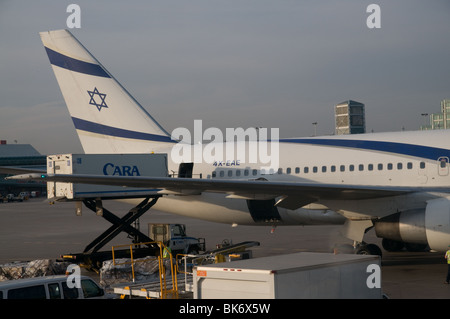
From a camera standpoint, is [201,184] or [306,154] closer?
[201,184]

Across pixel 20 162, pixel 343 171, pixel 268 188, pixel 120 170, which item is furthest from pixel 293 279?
pixel 20 162

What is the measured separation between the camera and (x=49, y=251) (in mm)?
31844

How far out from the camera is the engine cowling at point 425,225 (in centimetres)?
2084

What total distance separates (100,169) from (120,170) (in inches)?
35.0

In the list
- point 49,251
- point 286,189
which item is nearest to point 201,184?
point 286,189

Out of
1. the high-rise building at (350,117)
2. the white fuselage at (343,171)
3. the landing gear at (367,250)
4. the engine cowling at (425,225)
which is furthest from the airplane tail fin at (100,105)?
the high-rise building at (350,117)

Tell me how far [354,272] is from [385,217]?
440 inches

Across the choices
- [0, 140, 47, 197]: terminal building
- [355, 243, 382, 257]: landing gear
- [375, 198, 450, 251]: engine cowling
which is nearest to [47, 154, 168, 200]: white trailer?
[355, 243, 382, 257]: landing gear

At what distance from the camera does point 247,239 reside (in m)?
35.1

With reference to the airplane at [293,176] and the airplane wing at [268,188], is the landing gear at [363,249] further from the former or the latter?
the airplane wing at [268,188]

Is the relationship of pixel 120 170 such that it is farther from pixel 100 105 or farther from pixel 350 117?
pixel 350 117

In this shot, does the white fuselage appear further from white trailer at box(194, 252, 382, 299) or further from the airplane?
white trailer at box(194, 252, 382, 299)

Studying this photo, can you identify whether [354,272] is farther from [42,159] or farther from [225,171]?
[42,159]
